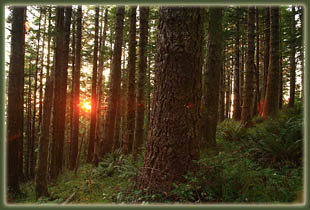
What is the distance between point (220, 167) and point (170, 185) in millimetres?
1033

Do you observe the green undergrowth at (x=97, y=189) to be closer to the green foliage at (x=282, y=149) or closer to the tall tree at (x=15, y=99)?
the tall tree at (x=15, y=99)

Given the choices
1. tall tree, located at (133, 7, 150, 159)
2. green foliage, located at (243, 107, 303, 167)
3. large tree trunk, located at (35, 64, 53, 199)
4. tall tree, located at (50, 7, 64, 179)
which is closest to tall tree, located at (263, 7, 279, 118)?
green foliage, located at (243, 107, 303, 167)

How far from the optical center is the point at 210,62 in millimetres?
7074

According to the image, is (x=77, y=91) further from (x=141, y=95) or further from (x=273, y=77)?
(x=273, y=77)

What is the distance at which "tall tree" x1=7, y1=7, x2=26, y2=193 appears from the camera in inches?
291

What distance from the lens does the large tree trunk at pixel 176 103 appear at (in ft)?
13.1

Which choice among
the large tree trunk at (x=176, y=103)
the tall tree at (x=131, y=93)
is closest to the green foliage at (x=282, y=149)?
the large tree trunk at (x=176, y=103)

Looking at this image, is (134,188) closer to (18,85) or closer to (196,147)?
(196,147)

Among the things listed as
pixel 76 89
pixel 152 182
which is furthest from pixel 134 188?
pixel 76 89

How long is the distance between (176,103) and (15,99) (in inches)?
266

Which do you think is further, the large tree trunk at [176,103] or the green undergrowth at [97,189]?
the green undergrowth at [97,189]

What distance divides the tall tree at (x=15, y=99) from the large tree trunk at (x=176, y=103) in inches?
231

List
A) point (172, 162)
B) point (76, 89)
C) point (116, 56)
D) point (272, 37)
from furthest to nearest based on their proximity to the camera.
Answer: point (76, 89), point (116, 56), point (272, 37), point (172, 162)

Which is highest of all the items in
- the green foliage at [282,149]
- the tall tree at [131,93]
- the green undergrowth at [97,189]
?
the tall tree at [131,93]
